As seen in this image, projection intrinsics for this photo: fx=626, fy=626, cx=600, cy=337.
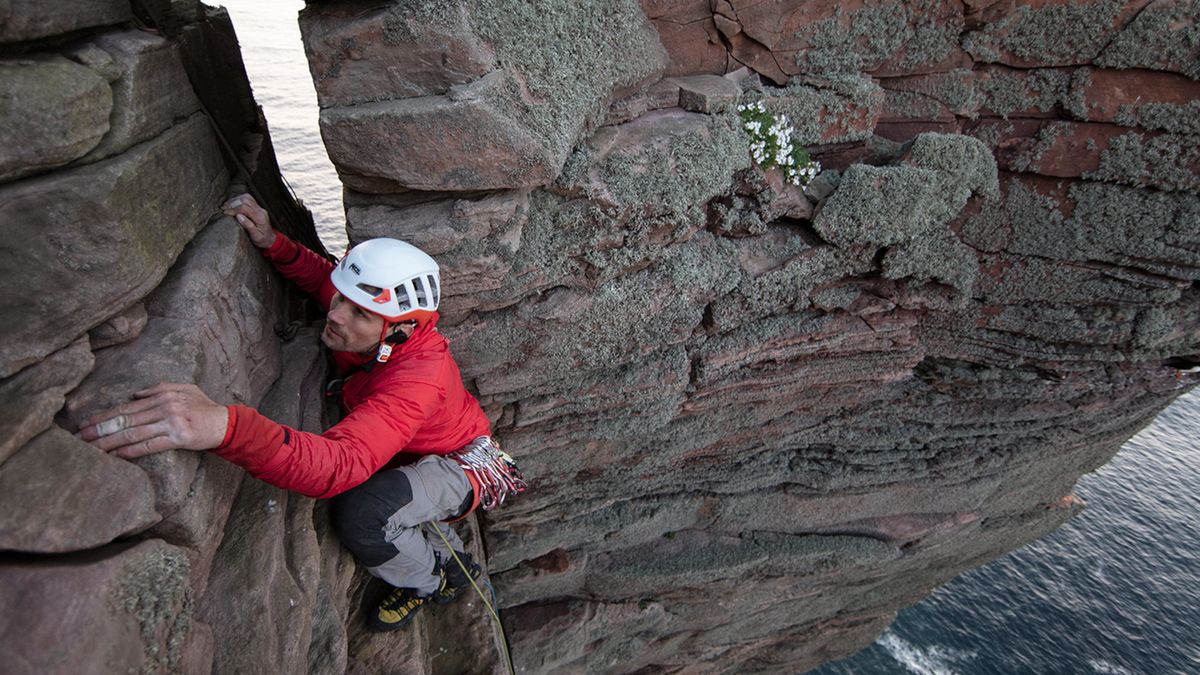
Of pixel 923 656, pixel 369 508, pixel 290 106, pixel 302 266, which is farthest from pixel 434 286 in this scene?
pixel 290 106

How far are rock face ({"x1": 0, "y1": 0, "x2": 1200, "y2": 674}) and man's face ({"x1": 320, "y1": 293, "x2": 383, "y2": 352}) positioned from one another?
50 centimetres

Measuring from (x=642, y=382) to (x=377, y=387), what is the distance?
3306mm

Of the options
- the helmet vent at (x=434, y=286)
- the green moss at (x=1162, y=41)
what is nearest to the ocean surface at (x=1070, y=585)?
the helmet vent at (x=434, y=286)

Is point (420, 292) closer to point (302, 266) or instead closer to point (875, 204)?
point (302, 266)

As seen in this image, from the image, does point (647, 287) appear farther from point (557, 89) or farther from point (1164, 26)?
point (1164, 26)

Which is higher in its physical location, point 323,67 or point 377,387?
point 323,67

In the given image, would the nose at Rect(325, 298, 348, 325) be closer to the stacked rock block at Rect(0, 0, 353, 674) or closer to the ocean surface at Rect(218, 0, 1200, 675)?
the stacked rock block at Rect(0, 0, 353, 674)

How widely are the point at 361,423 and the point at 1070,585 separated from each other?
68.4ft

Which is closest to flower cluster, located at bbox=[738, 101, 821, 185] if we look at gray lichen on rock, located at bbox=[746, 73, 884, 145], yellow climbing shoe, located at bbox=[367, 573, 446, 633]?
gray lichen on rock, located at bbox=[746, 73, 884, 145]

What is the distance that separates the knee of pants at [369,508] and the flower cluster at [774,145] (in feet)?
14.9

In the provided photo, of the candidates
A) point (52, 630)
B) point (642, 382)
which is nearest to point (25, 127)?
point (52, 630)

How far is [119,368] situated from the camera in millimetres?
3076

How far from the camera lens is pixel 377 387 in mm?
3928

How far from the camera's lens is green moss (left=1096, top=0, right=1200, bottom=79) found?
6.20 meters
